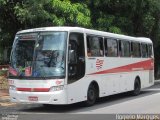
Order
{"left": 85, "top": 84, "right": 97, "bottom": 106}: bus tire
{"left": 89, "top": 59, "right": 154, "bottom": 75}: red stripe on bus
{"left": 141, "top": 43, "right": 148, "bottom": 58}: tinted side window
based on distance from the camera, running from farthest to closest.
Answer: {"left": 141, "top": 43, "right": 148, "bottom": 58}: tinted side window, {"left": 89, "top": 59, "right": 154, "bottom": 75}: red stripe on bus, {"left": 85, "top": 84, "right": 97, "bottom": 106}: bus tire

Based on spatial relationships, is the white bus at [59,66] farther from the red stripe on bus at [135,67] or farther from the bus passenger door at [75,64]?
the red stripe on bus at [135,67]

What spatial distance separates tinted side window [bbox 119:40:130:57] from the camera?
20453mm

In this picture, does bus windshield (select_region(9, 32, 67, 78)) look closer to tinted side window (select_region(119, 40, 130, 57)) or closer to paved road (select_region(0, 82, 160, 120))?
paved road (select_region(0, 82, 160, 120))

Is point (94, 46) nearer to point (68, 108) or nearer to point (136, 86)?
point (68, 108)

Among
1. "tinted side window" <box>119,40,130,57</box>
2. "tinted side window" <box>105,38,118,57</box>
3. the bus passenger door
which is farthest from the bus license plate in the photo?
"tinted side window" <box>119,40,130,57</box>

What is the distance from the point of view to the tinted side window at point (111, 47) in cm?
1881

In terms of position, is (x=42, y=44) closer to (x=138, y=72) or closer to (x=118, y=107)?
(x=118, y=107)

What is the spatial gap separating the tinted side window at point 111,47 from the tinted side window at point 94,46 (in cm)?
54

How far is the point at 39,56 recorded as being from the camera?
51.5 feet

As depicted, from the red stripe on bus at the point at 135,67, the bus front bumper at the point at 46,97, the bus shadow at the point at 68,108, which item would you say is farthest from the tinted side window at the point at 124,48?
the bus front bumper at the point at 46,97

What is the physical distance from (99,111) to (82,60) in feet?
6.72

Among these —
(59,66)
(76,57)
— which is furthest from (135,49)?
(59,66)

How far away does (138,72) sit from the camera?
22547 mm

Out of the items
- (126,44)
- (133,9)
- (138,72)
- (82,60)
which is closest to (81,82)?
(82,60)
